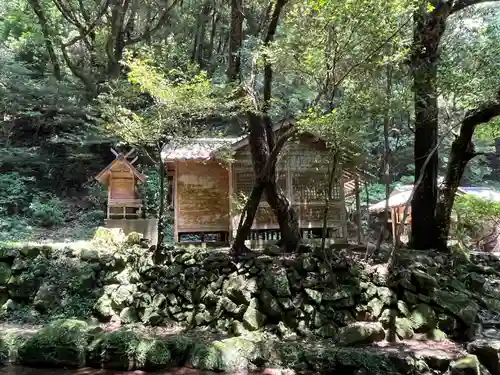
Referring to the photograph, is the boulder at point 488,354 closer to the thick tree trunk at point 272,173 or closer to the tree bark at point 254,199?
the thick tree trunk at point 272,173

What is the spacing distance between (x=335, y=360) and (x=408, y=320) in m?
2.28

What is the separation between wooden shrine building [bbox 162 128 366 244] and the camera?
12.1 metres

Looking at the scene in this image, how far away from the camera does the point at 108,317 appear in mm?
8586

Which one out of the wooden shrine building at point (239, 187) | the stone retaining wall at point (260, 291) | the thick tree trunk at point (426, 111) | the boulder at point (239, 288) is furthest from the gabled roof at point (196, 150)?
the thick tree trunk at point (426, 111)

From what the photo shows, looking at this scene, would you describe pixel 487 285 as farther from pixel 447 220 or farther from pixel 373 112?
pixel 373 112

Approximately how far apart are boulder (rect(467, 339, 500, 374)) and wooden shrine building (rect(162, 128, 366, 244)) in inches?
218

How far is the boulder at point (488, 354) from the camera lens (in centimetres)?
640

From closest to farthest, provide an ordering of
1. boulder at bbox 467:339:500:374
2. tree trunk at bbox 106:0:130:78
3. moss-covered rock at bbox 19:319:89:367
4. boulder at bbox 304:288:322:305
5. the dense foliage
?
boulder at bbox 467:339:500:374 → moss-covered rock at bbox 19:319:89:367 → the dense foliage → boulder at bbox 304:288:322:305 → tree trunk at bbox 106:0:130:78

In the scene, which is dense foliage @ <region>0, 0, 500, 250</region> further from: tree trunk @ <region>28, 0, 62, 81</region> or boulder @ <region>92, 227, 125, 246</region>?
boulder @ <region>92, 227, 125, 246</region>

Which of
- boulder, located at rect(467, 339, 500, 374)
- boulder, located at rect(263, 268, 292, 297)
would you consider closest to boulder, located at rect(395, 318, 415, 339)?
boulder, located at rect(467, 339, 500, 374)

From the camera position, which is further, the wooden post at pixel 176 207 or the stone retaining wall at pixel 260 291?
the wooden post at pixel 176 207

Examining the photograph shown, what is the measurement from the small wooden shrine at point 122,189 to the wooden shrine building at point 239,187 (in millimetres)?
2178

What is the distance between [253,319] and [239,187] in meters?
4.96

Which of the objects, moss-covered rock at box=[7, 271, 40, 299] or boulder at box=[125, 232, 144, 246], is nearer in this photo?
moss-covered rock at box=[7, 271, 40, 299]
